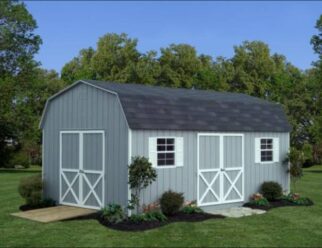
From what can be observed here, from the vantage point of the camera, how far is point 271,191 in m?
16.6

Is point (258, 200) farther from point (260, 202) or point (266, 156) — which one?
point (266, 156)

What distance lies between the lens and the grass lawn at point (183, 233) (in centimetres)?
1047

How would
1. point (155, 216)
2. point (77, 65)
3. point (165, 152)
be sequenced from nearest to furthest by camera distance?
point (155, 216) < point (165, 152) < point (77, 65)

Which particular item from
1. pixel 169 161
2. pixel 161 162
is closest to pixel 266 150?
pixel 169 161

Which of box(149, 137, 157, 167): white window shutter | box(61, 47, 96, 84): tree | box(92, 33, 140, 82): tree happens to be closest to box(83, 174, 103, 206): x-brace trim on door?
box(149, 137, 157, 167): white window shutter

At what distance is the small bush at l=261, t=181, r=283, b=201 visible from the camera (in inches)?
652

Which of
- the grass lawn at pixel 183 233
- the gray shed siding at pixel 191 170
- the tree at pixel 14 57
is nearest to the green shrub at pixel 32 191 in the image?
the grass lawn at pixel 183 233

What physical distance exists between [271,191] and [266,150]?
147 centimetres

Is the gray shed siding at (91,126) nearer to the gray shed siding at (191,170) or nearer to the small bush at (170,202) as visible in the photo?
the gray shed siding at (191,170)

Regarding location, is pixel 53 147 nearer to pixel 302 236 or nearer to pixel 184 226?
pixel 184 226

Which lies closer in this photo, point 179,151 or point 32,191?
point 179,151

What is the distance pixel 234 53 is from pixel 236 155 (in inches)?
1286

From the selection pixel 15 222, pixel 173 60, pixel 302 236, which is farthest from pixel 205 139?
pixel 173 60

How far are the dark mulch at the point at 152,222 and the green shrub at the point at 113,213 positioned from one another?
5.4 inches
